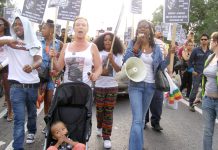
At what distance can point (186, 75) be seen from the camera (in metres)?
12.0

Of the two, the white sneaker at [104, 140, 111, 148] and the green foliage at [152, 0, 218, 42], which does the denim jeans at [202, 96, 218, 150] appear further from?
the green foliage at [152, 0, 218, 42]

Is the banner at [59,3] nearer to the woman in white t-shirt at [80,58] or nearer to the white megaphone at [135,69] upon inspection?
the woman in white t-shirt at [80,58]

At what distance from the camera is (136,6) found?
1002 centimetres

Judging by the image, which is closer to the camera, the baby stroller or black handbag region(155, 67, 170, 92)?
the baby stroller

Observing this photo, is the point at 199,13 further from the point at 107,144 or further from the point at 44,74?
the point at 107,144

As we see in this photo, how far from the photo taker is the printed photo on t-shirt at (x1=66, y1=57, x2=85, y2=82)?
16.7 ft

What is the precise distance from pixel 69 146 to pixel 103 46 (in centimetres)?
237

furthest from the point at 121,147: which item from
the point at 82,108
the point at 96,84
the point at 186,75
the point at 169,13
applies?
the point at 186,75

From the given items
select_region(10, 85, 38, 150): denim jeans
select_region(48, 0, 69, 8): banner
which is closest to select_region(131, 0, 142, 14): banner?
select_region(48, 0, 69, 8): banner

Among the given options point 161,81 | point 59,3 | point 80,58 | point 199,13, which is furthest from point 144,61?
point 199,13

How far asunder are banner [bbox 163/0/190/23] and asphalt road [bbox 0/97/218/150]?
217 cm

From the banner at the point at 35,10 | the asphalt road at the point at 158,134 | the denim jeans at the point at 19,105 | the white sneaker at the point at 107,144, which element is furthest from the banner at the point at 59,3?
the white sneaker at the point at 107,144

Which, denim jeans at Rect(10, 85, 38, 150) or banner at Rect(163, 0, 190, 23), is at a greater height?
banner at Rect(163, 0, 190, 23)

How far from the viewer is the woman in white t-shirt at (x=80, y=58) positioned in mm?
5090
